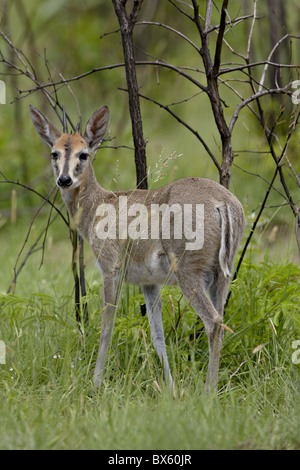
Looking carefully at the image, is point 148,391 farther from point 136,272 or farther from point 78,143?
point 78,143

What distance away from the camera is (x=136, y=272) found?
4641 millimetres

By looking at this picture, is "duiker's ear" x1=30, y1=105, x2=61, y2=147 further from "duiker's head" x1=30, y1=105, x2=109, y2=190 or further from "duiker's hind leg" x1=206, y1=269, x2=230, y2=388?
"duiker's hind leg" x1=206, y1=269, x2=230, y2=388

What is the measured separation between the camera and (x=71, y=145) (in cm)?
482

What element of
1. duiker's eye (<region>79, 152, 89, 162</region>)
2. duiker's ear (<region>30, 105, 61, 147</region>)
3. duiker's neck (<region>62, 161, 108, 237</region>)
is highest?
duiker's ear (<region>30, 105, 61, 147</region>)

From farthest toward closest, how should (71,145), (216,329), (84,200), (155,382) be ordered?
(84,200), (71,145), (216,329), (155,382)

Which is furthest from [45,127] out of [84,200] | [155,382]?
[155,382]

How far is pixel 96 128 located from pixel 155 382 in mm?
2064

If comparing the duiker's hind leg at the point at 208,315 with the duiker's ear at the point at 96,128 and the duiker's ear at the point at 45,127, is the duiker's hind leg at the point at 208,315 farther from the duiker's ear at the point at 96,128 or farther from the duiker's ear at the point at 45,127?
the duiker's ear at the point at 45,127

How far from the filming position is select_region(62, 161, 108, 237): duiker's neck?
506cm

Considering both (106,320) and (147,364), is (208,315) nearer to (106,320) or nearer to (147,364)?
(147,364)

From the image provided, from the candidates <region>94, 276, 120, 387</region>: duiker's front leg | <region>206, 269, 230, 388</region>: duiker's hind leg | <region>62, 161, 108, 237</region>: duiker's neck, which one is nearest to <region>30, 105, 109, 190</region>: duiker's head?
<region>62, 161, 108, 237</region>: duiker's neck

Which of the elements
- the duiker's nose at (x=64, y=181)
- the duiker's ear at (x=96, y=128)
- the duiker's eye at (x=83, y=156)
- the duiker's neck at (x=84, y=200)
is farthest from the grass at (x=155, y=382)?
the duiker's ear at (x=96, y=128)
